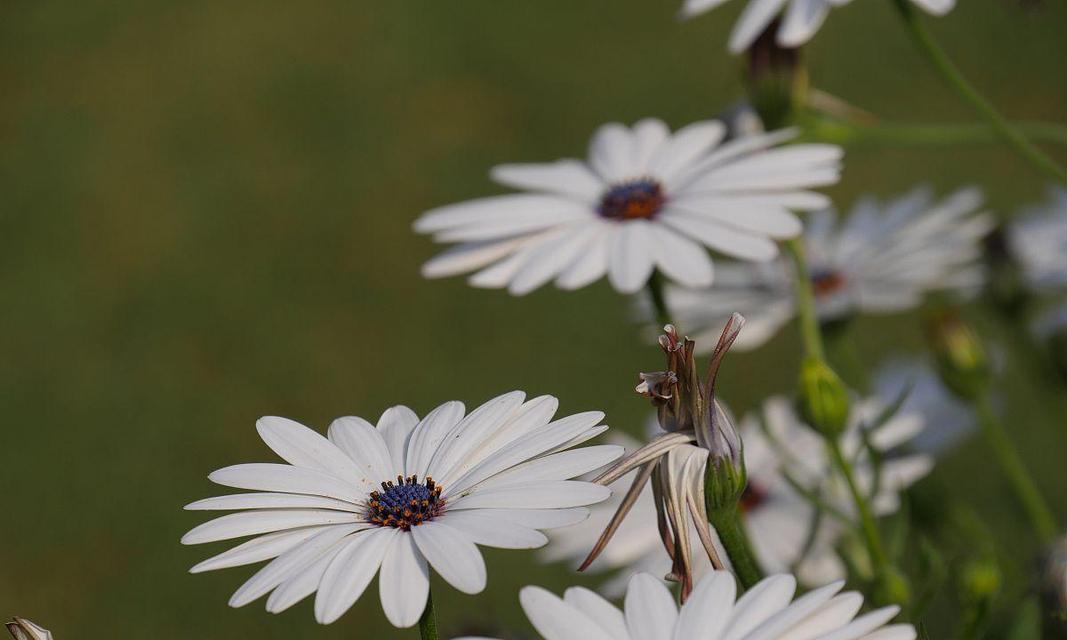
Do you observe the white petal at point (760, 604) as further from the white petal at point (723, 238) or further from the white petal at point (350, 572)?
the white petal at point (723, 238)

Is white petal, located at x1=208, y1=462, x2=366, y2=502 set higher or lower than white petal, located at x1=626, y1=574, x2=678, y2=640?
higher

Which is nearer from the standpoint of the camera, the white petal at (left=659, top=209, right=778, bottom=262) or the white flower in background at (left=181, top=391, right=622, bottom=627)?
the white flower in background at (left=181, top=391, right=622, bottom=627)

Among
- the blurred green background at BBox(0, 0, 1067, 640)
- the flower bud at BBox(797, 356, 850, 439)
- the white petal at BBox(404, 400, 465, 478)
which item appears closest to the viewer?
the white petal at BBox(404, 400, 465, 478)

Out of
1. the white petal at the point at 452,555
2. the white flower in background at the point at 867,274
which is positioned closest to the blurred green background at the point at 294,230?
the white flower in background at the point at 867,274

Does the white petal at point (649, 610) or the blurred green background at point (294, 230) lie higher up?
the blurred green background at point (294, 230)

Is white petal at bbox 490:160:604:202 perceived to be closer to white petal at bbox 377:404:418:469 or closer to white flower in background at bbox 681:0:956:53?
white flower in background at bbox 681:0:956:53

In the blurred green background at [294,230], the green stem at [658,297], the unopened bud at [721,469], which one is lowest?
the unopened bud at [721,469]

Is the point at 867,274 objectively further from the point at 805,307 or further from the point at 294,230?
the point at 294,230

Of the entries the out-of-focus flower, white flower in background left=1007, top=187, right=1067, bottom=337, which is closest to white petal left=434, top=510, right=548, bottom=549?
the out-of-focus flower
